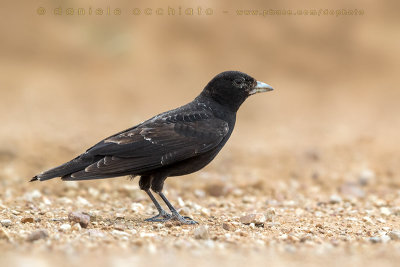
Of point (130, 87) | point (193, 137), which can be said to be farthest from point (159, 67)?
point (193, 137)

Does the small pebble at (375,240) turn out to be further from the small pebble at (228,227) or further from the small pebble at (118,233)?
the small pebble at (118,233)

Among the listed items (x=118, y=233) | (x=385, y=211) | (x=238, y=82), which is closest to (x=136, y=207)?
(x=238, y=82)

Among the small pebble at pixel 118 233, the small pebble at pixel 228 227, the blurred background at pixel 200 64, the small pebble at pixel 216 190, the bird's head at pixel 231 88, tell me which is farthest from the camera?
the blurred background at pixel 200 64

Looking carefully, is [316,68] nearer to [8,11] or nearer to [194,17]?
[194,17]

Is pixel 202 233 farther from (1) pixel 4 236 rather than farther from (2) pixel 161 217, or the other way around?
(1) pixel 4 236

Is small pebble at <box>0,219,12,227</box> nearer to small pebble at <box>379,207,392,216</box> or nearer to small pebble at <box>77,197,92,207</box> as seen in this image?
small pebble at <box>77,197,92,207</box>

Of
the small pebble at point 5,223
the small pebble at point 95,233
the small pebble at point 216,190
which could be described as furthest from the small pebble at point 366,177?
the small pebble at point 5,223
